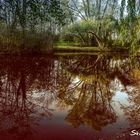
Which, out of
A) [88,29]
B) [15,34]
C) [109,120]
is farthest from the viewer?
[88,29]

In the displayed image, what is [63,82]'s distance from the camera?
15.2m

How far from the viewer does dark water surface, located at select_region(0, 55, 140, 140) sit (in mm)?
7781

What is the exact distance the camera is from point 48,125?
836cm

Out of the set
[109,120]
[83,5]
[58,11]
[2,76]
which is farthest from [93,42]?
[109,120]

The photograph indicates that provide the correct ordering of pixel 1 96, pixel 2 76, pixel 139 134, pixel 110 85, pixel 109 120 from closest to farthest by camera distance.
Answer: pixel 139 134 → pixel 109 120 → pixel 1 96 → pixel 110 85 → pixel 2 76

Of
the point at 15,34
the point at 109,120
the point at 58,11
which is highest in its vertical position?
the point at 58,11

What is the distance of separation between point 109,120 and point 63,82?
20.8ft

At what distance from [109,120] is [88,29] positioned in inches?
1443

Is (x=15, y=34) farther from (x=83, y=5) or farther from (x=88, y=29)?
(x=83, y=5)

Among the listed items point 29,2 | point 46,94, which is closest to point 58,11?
point 29,2

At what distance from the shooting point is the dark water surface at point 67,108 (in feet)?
25.5

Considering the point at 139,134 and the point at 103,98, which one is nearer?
the point at 139,134

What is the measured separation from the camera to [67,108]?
10.1 m

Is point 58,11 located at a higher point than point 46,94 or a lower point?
higher
